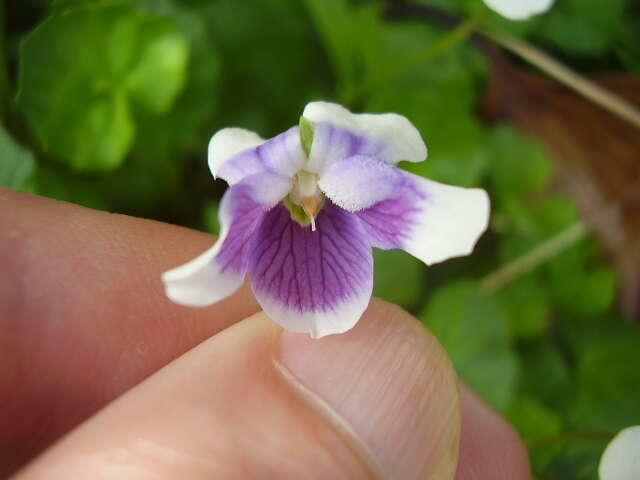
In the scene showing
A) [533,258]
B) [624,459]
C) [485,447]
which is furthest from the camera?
[533,258]

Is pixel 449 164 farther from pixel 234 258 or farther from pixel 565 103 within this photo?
pixel 234 258

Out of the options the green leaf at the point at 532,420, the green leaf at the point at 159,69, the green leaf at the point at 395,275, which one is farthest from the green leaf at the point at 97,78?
the green leaf at the point at 532,420

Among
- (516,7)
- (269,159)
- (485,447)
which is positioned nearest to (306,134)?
(269,159)

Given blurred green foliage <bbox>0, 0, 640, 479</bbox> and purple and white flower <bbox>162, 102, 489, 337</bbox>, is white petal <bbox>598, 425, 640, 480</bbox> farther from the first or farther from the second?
purple and white flower <bbox>162, 102, 489, 337</bbox>

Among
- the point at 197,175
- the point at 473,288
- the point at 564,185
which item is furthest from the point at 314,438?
the point at 564,185

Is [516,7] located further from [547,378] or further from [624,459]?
[547,378]
